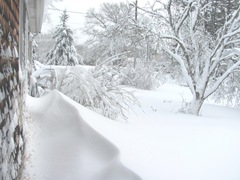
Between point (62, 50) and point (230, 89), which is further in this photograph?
point (62, 50)

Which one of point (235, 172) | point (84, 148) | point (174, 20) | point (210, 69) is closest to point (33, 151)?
point (84, 148)

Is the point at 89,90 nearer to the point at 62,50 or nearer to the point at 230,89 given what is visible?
the point at 230,89

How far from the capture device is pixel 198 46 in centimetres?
866

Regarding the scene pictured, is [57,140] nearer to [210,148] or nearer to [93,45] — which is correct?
[210,148]

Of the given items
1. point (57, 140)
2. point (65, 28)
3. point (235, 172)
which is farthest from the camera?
point (65, 28)

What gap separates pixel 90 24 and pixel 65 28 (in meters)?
5.34

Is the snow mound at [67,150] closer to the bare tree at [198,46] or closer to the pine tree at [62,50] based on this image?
the bare tree at [198,46]

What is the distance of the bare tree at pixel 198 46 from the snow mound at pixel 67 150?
5.49 m

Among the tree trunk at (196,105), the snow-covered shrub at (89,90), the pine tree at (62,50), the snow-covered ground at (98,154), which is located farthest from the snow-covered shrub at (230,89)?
the pine tree at (62,50)

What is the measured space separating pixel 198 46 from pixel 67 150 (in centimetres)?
708

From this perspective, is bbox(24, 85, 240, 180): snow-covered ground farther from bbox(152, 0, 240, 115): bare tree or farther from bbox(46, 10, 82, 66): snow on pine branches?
bbox(46, 10, 82, 66): snow on pine branches

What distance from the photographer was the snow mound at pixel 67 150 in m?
2.13

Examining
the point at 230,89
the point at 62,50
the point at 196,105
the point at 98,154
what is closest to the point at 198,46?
the point at 196,105

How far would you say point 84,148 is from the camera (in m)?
2.38
